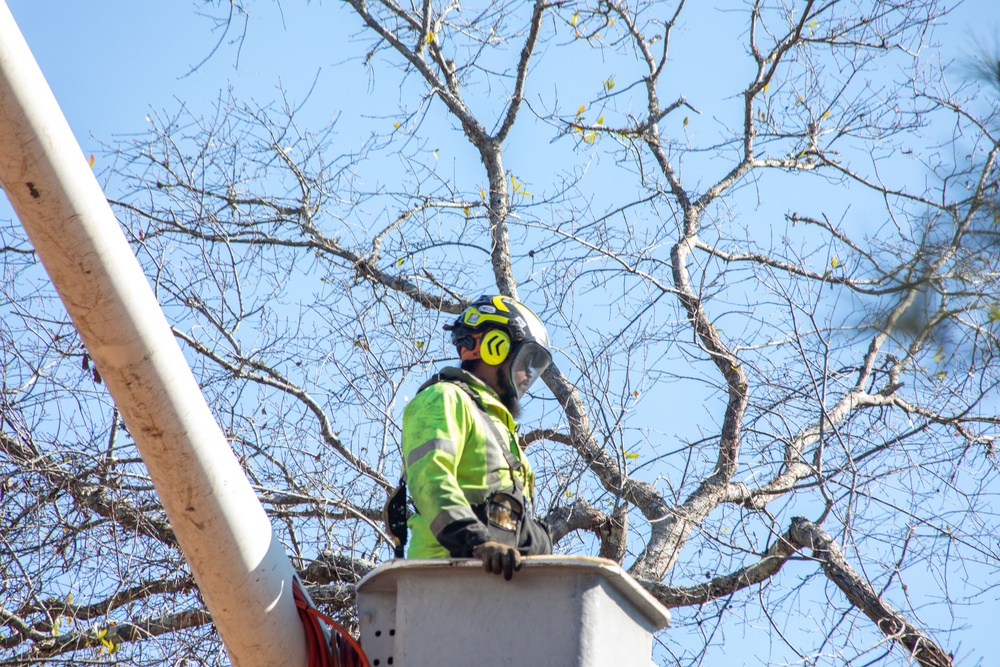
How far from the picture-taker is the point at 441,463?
441 centimetres

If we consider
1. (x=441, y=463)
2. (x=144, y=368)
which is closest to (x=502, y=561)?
(x=441, y=463)

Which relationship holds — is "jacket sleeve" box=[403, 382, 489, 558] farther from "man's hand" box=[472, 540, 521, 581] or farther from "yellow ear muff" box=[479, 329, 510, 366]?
"yellow ear muff" box=[479, 329, 510, 366]

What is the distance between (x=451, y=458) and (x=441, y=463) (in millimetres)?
64

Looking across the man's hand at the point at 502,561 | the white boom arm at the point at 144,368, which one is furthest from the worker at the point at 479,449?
the white boom arm at the point at 144,368

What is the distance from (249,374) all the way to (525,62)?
3.70m

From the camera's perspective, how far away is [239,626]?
3.90 meters

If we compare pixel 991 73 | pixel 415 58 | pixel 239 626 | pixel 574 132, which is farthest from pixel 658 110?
pixel 239 626

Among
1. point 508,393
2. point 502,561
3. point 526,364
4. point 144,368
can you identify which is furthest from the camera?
point 526,364

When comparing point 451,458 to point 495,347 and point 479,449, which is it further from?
point 495,347

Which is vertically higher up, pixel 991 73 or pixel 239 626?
pixel 991 73

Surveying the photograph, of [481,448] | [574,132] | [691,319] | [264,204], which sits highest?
[574,132]

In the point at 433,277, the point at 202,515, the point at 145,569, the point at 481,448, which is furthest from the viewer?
the point at 433,277

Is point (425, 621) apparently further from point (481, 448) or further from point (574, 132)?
point (574, 132)

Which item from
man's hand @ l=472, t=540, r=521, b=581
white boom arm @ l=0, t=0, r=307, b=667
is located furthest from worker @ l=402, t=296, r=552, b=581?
white boom arm @ l=0, t=0, r=307, b=667
